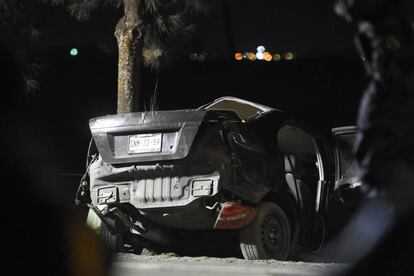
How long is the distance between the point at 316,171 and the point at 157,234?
1976 millimetres

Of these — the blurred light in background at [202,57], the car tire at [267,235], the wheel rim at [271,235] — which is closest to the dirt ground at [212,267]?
the car tire at [267,235]

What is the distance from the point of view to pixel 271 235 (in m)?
7.75

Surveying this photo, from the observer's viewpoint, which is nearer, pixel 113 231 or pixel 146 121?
pixel 146 121

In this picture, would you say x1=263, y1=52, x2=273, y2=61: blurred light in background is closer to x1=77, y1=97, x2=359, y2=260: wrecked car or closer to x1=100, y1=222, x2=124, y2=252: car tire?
x1=77, y1=97, x2=359, y2=260: wrecked car

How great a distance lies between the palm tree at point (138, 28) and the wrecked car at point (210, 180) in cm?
368

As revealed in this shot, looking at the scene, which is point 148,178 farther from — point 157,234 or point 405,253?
point 405,253

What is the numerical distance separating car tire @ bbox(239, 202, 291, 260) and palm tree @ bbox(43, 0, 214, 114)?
14.0ft

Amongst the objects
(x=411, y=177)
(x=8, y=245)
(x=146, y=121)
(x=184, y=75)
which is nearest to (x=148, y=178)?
(x=146, y=121)

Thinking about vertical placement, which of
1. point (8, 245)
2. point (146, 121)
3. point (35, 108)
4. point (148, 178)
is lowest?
point (35, 108)

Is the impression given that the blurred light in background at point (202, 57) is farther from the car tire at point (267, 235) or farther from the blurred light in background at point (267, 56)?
the car tire at point (267, 235)

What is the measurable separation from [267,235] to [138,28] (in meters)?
4.80

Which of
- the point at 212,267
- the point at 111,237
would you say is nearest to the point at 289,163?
the point at 212,267

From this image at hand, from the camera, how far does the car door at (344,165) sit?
783 cm

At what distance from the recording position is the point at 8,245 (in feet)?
8.93
